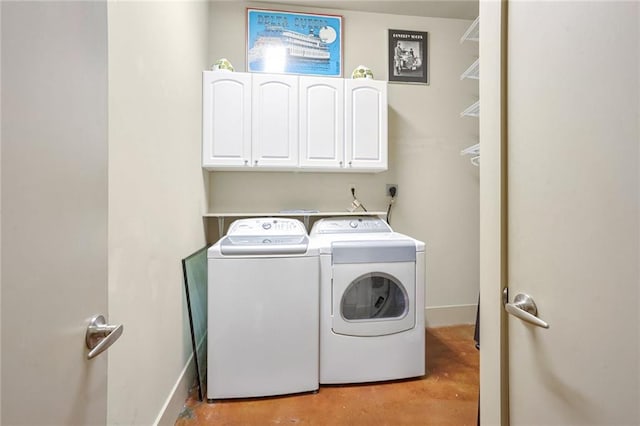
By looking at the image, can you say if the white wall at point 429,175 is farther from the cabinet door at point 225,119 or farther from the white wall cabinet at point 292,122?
the cabinet door at point 225,119

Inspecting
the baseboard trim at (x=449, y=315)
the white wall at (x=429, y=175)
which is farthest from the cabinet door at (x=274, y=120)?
the baseboard trim at (x=449, y=315)

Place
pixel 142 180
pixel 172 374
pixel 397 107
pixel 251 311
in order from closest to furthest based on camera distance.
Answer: pixel 142 180 < pixel 172 374 < pixel 251 311 < pixel 397 107

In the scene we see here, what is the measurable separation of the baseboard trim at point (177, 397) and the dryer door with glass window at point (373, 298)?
928 mm

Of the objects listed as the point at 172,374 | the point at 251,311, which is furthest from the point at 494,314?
the point at 172,374

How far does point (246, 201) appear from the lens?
98.2 inches

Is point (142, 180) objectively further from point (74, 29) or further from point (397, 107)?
point (397, 107)

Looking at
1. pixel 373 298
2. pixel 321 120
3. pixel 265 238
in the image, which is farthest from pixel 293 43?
pixel 373 298

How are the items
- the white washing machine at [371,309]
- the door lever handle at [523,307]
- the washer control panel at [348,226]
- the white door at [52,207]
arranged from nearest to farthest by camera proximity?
the white door at [52,207] < the door lever handle at [523,307] < the white washing machine at [371,309] < the washer control panel at [348,226]

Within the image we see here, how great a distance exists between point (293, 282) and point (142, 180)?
0.98 m

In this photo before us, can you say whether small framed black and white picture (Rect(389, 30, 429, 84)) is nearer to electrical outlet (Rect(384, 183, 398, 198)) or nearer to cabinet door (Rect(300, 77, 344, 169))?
cabinet door (Rect(300, 77, 344, 169))

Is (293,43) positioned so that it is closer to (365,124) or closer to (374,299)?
(365,124)

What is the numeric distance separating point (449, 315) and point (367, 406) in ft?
4.75

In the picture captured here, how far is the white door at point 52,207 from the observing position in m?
0.39

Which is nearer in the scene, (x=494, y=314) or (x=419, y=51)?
(x=494, y=314)
